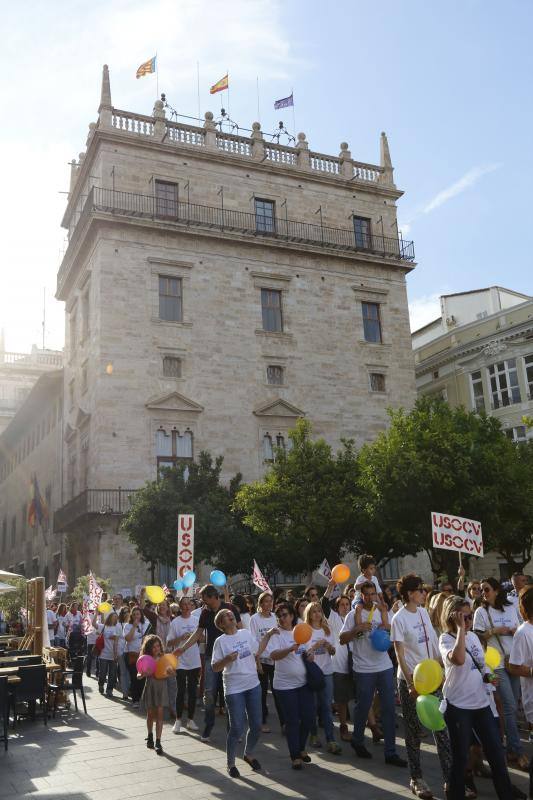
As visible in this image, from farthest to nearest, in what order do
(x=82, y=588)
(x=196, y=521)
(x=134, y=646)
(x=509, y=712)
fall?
1. (x=82, y=588)
2. (x=196, y=521)
3. (x=134, y=646)
4. (x=509, y=712)

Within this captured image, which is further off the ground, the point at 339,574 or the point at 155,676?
the point at 339,574

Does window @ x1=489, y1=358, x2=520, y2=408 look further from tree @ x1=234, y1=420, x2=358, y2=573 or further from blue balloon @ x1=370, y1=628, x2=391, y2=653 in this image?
blue balloon @ x1=370, y1=628, x2=391, y2=653

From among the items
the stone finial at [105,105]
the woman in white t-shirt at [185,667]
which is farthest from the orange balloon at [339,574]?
the stone finial at [105,105]

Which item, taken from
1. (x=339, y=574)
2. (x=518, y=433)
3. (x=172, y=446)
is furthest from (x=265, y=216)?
(x=339, y=574)

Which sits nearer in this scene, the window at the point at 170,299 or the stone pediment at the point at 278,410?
the window at the point at 170,299

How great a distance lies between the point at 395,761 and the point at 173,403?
22313mm

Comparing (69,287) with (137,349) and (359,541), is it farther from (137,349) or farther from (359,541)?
(359,541)

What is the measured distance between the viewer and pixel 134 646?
13.8m

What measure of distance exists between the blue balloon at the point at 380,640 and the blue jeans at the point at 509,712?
4.05 feet

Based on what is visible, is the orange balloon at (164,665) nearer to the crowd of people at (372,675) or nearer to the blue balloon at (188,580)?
the crowd of people at (372,675)

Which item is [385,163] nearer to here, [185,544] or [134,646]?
[185,544]

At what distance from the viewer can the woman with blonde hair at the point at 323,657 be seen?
9047 mm

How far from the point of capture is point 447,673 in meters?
6.46

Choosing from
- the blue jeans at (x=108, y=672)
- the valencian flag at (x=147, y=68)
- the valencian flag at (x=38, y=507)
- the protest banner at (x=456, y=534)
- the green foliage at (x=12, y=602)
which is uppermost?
the valencian flag at (x=147, y=68)
